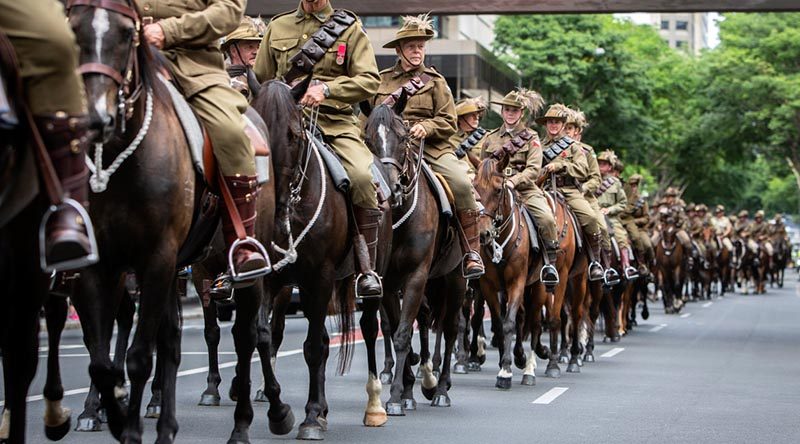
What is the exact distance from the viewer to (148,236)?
779 cm

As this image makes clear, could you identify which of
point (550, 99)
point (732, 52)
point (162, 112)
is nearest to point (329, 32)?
point (162, 112)

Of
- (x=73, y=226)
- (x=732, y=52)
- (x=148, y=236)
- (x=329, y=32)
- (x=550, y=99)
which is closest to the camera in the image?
(x=73, y=226)

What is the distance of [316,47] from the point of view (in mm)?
11031

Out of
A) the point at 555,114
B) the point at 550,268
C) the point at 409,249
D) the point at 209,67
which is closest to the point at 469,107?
the point at 550,268

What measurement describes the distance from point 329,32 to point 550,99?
4543 centimetres

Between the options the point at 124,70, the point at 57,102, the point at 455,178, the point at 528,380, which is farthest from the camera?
the point at 528,380

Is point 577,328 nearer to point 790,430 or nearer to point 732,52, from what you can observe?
point 790,430

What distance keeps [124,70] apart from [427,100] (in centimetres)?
669

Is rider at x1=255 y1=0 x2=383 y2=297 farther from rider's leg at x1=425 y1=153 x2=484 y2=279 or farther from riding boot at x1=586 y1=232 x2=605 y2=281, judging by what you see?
riding boot at x1=586 y1=232 x2=605 y2=281

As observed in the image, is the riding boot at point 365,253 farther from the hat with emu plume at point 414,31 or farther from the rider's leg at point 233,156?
the hat with emu plume at point 414,31

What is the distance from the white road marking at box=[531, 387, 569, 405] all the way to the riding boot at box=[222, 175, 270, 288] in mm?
5168

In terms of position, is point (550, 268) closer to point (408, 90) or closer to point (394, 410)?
point (408, 90)

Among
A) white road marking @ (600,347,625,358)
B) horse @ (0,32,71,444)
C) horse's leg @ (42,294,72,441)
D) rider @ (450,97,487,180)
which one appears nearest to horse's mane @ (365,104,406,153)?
horse's leg @ (42,294,72,441)

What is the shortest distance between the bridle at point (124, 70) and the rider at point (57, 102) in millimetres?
1023
